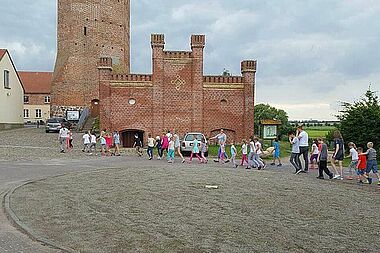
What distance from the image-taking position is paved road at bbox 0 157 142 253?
23.6ft

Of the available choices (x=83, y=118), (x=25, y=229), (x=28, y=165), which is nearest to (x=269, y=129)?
(x=28, y=165)

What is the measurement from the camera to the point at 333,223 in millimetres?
9094

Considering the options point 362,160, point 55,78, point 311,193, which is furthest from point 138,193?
point 55,78

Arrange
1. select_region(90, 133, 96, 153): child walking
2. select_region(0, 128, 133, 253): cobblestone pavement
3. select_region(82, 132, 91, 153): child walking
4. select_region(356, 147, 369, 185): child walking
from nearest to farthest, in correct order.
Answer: select_region(0, 128, 133, 253): cobblestone pavement → select_region(356, 147, 369, 185): child walking → select_region(90, 133, 96, 153): child walking → select_region(82, 132, 91, 153): child walking

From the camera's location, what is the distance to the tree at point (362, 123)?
107ft

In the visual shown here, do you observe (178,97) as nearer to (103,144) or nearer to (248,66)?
(248,66)

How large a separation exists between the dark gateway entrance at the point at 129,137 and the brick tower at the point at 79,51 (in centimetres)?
1523

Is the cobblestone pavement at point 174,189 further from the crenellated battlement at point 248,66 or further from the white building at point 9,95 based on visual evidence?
the white building at point 9,95

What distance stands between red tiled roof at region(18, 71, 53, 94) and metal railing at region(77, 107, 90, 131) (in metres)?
28.7

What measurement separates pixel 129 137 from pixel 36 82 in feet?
149

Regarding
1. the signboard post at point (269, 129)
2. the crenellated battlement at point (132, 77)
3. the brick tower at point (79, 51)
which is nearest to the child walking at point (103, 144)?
the crenellated battlement at point (132, 77)

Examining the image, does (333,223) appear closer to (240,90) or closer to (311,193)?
(311,193)

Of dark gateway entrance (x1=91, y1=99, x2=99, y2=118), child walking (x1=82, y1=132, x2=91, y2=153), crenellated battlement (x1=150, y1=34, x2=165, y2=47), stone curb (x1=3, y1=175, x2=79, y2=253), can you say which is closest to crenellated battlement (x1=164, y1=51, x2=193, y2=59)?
crenellated battlement (x1=150, y1=34, x2=165, y2=47)

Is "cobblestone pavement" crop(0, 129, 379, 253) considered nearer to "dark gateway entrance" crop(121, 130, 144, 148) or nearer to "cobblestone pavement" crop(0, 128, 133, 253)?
"cobblestone pavement" crop(0, 128, 133, 253)
